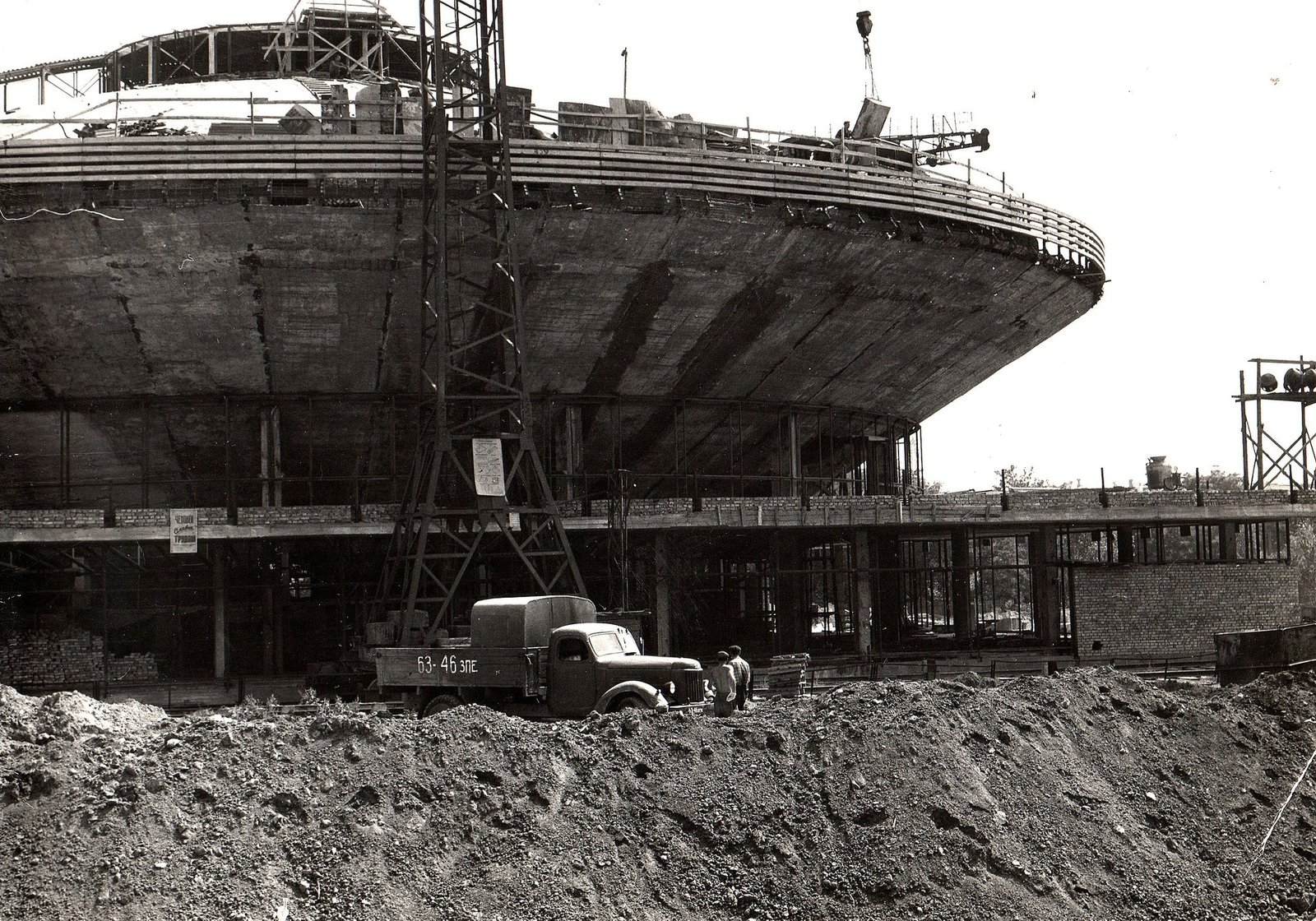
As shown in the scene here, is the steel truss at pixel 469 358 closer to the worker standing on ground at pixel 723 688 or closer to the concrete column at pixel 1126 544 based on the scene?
the worker standing on ground at pixel 723 688

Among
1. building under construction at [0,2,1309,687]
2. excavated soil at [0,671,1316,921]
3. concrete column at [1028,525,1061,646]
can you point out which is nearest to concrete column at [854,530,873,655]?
building under construction at [0,2,1309,687]

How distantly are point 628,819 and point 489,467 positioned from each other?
1626 cm

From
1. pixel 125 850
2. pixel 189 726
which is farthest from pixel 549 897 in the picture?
pixel 189 726

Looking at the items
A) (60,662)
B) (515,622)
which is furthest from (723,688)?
(60,662)

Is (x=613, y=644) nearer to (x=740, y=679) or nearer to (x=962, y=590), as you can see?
(x=740, y=679)

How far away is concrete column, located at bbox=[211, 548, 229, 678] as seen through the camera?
2994 centimetres

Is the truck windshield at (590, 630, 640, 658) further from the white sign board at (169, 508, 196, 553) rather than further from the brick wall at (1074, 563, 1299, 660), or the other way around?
the brick wall at (1074, 563, 1299, 660)

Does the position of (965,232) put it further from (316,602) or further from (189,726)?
(189,726)

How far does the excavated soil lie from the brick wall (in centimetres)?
1798

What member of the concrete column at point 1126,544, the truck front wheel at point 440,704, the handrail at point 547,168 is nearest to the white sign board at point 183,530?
the handrail at point 547,168

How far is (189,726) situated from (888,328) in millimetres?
25011

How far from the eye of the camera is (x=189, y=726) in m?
13.7

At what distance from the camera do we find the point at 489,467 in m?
28.3

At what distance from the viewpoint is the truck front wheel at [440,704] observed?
1866 centimetres
